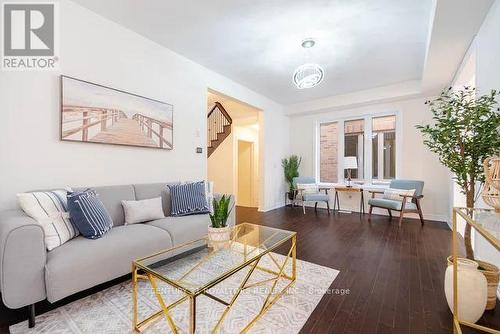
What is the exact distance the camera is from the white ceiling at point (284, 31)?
234 centimetres

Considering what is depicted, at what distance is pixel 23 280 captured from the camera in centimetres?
139

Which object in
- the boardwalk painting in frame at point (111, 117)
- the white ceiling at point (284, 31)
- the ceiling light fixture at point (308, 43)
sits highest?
the white ceiling at point (284, 31)

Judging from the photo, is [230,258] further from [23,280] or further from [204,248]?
[23,280]

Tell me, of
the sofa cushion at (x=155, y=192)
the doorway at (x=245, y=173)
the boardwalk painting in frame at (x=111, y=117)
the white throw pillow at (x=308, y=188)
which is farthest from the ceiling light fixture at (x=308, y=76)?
the doorway at (x=245, y=173)

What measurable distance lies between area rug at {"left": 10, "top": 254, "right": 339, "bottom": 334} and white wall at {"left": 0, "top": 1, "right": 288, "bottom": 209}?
44.6 inches

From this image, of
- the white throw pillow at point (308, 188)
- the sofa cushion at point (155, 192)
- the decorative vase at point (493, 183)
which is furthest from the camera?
the white throw pillow at point (308, 188)

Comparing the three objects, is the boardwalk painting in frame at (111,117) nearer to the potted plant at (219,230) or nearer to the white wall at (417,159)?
the potted plant at (219,230)

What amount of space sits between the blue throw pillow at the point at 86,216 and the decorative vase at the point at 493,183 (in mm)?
2763

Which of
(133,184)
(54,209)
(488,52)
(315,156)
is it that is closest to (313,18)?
(488,52)

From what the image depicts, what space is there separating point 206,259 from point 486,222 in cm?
177

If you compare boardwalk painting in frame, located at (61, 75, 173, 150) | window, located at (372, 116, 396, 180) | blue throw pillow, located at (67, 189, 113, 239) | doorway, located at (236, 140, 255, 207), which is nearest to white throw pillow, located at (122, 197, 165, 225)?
blue throw pillow, located at (67, 189, 113, 239)

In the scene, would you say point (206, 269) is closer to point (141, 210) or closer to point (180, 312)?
point (180, 312)

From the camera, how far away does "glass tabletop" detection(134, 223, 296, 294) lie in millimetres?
1279

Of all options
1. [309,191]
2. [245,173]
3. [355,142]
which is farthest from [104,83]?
[355,142]
